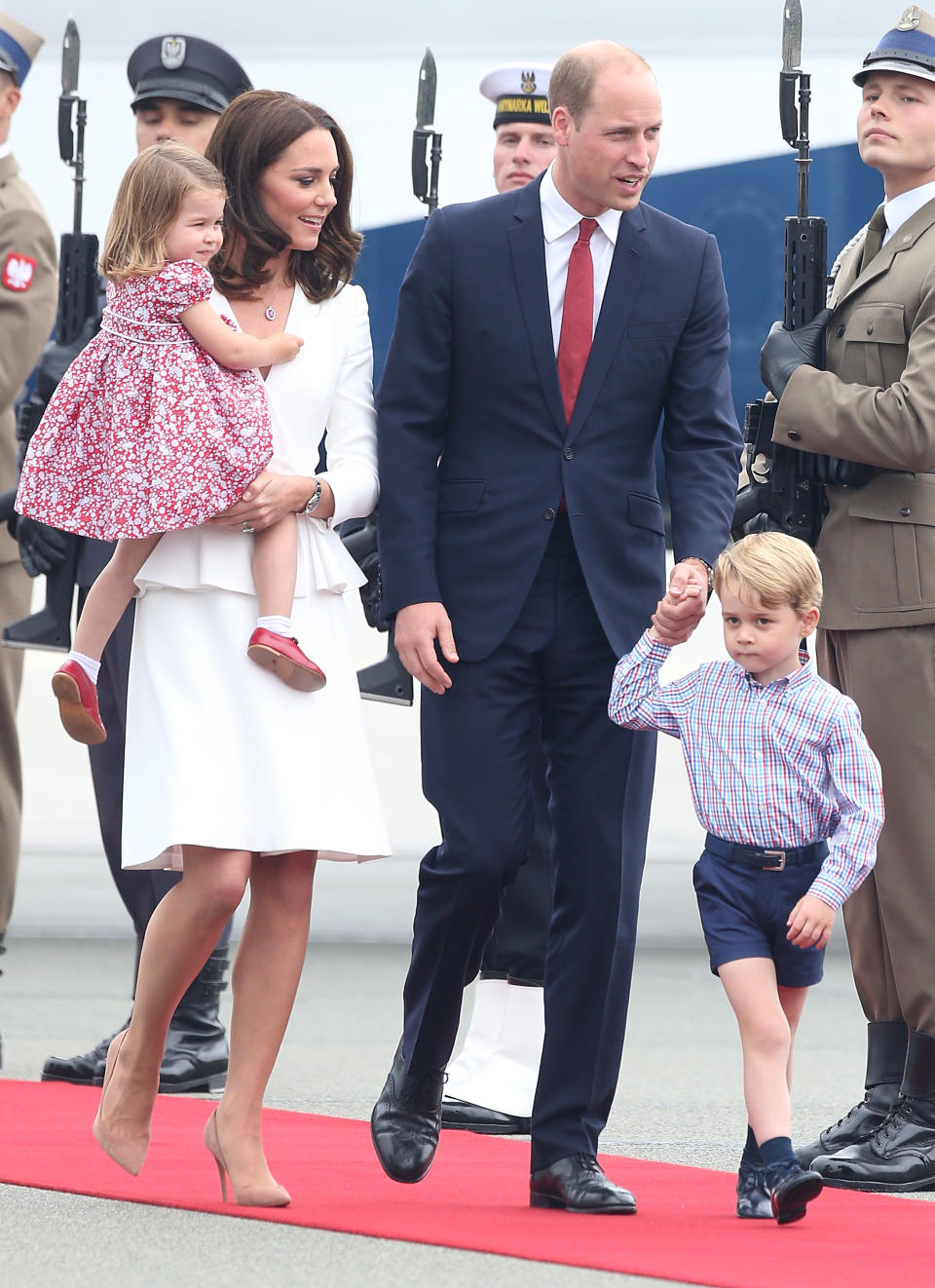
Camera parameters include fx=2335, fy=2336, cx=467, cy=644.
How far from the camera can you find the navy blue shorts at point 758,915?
3.41 metres

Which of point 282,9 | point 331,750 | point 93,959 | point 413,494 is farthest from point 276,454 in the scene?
point 282,9

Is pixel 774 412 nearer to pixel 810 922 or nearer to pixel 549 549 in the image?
pixel 549 549

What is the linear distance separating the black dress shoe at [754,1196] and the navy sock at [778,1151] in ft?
0.26

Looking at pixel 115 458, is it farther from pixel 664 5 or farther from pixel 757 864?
pixel 664 5

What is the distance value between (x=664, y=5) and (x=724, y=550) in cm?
367

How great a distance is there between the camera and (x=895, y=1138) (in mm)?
3924

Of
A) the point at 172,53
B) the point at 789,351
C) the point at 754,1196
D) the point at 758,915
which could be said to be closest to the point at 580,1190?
the point at 754,1196

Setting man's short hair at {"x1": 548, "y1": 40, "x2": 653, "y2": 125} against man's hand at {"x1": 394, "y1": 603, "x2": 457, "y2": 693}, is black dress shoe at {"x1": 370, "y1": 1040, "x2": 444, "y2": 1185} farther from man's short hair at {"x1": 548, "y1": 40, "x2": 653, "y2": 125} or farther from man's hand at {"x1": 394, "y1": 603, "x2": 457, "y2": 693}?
man's short hair at {"x1": 548, "y1": 40, "x2": 653, "y2": 125}

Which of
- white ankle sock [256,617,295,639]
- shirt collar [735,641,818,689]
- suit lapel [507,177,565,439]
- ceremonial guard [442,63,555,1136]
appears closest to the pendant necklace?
suit lapel [507,177,565,439]

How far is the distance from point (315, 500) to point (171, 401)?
0.27 metres

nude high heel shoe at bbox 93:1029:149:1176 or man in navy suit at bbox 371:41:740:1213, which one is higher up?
man in navy suit at bbox 371:41:740:1213

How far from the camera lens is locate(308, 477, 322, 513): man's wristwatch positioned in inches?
137

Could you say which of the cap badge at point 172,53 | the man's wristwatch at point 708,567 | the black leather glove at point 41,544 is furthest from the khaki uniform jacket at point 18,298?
the man's wristwatch at point 708,567

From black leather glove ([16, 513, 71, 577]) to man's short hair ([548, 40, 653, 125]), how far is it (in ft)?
5.34
